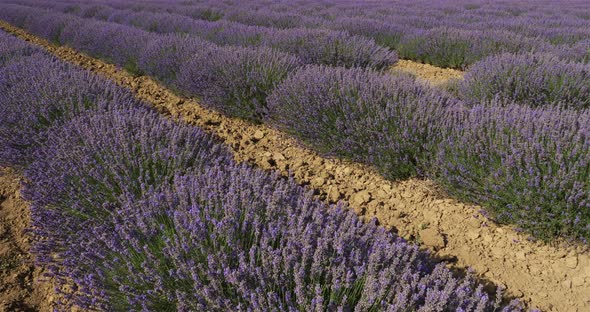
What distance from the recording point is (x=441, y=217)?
8.23 feet

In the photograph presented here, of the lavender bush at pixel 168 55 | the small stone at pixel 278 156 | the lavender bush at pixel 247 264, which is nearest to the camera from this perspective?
the lavender bush at pixel 247 264

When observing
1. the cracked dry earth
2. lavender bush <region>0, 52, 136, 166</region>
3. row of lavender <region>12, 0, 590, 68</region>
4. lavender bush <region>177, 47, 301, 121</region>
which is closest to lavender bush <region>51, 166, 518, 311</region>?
the cracked dry earth

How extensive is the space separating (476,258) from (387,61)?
12.2 feet

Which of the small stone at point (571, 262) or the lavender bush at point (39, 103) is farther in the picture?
the lavender bush at point (39, 103)

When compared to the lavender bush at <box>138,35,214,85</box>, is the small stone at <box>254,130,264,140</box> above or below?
below

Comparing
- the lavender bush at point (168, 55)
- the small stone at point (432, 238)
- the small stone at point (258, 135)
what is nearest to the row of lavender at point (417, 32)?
the lavender bush at point (168, 55)

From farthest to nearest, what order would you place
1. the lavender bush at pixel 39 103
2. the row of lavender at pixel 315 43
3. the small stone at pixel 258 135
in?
the row of lavender at pixel 315 43 < the small stone at pixel 258 135 < the lavender bush at pixel 39 103

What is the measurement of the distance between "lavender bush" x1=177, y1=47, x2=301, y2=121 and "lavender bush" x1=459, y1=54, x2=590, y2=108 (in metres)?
1.84

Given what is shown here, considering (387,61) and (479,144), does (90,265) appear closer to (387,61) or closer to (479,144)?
(479,144)

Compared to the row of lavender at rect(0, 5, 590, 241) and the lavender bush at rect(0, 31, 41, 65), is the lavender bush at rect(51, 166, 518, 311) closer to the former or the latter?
the row of lavender at rect(0, 5, 590, 241)

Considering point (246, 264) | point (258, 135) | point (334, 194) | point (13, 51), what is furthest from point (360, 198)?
point (13, 51)

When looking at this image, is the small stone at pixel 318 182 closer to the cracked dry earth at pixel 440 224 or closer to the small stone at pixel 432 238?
the cracked dry earth at pixel 440 224

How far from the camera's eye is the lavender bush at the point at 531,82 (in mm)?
3512

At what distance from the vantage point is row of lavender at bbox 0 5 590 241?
215 cm
